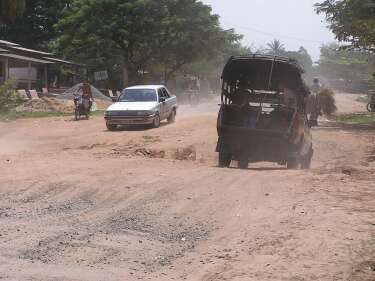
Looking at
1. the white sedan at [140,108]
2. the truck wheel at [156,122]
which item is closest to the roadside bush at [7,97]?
the white sedan at [140,108]

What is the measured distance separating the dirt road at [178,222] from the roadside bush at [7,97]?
16.2m

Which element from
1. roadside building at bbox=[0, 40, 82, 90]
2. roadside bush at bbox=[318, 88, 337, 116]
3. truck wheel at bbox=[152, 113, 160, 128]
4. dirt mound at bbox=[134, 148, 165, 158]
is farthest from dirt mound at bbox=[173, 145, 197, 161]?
roadside building at bbox=[0, 40, 82, 90]

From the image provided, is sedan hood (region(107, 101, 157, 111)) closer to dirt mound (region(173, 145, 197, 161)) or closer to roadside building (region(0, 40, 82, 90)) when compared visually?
dirt mound (region(173, 145, 197, 161))

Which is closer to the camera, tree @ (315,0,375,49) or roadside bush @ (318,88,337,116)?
tree @ (315,0,375,49)

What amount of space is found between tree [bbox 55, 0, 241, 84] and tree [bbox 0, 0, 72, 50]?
22.1 feet

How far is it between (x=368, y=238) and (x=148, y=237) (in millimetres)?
2289

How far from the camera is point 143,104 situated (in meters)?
20.8

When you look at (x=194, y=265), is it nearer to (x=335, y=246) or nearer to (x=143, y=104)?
(x=335, y=246)

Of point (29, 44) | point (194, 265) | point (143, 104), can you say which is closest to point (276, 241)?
point (194, 265)

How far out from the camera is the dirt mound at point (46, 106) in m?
28.4

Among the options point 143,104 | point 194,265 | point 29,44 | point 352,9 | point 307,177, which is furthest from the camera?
point 29,44

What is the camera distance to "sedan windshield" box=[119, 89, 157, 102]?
69.8 ft

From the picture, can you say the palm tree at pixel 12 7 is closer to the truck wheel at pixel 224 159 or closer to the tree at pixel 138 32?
the tree at pixel 138 32

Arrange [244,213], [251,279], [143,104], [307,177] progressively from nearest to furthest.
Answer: [251,279]
[244,213]
[307,177]
[143,104]
